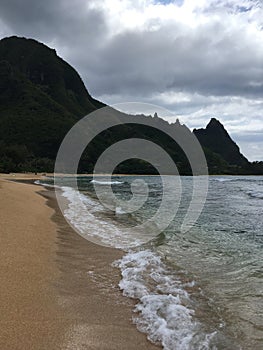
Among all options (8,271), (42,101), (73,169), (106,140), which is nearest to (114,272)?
(8,271)

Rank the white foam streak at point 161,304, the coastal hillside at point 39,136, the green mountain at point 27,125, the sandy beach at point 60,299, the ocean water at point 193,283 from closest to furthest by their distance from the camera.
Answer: the sandy beach at point 60,299 → the white foam streak at point 161,304 → the ocean water at point 193,283 → the green mountain at point 27,125 → the coastal hillside at point 39,136

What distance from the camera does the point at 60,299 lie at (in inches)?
183

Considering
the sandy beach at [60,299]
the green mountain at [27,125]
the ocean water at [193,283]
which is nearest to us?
the sandy beach at [60,299]

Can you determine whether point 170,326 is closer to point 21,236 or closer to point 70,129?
point 21,236

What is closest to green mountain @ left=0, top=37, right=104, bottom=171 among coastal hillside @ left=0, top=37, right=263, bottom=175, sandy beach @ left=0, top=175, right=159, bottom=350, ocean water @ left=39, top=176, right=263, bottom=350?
coastal hillside @ left=0, top=37, right=263, bottom=175

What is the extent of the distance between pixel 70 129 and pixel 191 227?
123 metres

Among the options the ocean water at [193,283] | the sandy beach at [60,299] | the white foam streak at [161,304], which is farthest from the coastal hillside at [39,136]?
the white foam streak at [161,304]

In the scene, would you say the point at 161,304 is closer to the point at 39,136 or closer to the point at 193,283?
the point at 193,283

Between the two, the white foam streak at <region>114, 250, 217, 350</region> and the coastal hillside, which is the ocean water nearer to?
the white foam streak at <region>114, 250, 217, 350</region>

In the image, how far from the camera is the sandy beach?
3.52 m

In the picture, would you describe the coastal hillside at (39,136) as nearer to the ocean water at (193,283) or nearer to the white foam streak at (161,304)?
the ocean water at (193,283)

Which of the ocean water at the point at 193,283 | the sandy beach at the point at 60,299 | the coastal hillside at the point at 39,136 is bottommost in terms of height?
the ocean water at the point at 193,283

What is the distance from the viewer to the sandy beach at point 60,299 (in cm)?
352

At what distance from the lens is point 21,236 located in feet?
26.4
